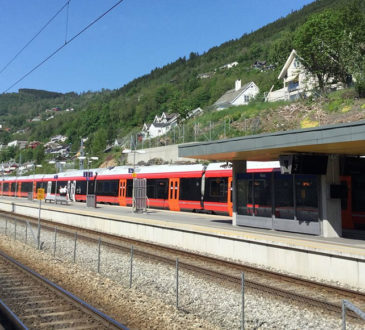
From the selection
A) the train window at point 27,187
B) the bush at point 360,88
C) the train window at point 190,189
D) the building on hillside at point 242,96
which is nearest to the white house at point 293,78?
the building on hillside at point 242,96

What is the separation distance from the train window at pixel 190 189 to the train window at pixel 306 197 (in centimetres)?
1059

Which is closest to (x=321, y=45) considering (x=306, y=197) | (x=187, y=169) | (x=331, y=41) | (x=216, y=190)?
(x=331, y=41)

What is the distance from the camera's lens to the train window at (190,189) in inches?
1017

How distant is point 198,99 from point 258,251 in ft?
413

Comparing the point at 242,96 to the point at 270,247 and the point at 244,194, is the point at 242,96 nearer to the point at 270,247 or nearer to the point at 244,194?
the point at 244,194

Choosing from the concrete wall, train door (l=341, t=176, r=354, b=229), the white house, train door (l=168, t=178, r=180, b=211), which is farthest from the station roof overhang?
the white house

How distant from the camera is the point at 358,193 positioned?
54.7 ft

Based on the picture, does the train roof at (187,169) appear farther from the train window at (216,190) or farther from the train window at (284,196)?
the train window at (284,196)

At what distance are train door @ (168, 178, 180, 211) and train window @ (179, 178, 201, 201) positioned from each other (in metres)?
0.43

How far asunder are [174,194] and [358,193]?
14125 millimetres

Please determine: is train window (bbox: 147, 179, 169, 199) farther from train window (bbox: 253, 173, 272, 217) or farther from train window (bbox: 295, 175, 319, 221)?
train window (bbox: 295, 175, 319, 221)

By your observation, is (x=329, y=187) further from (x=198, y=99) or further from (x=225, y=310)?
(x=198, y=99)

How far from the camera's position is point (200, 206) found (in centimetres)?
2588

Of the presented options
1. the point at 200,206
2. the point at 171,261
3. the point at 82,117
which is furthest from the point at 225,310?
the point at 82,117
